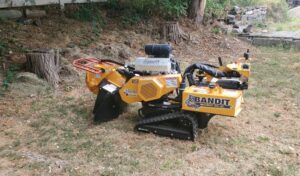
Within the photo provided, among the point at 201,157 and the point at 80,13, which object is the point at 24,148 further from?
the point at 80,13

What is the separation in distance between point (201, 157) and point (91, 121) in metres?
1.65

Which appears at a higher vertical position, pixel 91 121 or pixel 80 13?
pixel 80 13

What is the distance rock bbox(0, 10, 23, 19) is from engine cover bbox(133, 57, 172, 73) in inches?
178

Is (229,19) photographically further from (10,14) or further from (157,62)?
(157,62)

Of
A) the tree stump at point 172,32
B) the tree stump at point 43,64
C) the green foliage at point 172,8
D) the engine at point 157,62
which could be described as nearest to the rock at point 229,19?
the green foliage at point 172,8

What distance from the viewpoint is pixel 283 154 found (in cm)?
378

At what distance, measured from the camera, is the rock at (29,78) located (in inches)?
217

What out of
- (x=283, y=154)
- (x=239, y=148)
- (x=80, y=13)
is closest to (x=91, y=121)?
(x=239, y=148)

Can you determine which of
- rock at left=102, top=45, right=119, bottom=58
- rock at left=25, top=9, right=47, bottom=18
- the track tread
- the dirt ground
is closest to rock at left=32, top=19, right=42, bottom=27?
rock at left=25, top=9, right=47, bottom=18

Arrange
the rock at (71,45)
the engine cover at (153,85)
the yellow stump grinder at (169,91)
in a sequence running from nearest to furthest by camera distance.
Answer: the yellow stump grinder at (169,91) < the engine cover at (153,85) < the rock at (71,45)

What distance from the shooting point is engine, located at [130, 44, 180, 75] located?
4074 mm

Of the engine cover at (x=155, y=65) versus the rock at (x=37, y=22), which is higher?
the rock at (x=37, y=22)

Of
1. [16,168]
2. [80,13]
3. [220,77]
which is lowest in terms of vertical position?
[16,168]

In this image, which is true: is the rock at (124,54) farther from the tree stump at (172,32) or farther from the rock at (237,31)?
the rock at (237,31)
